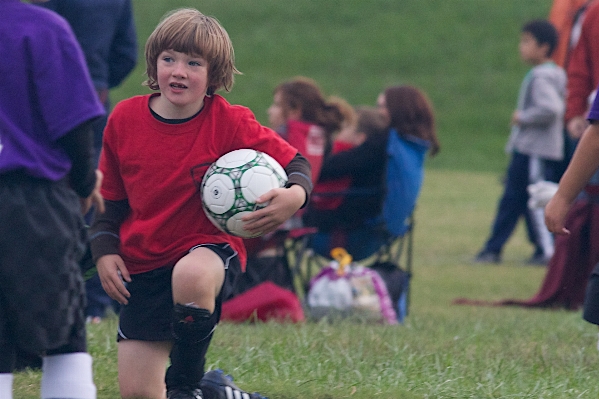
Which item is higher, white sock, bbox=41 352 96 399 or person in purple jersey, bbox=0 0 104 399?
person in purple jersey, bbox=0 0 104 399

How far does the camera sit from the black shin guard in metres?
3.54

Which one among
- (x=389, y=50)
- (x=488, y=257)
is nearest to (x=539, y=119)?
(x=488, y=257)

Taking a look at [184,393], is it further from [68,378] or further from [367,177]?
[367,177]

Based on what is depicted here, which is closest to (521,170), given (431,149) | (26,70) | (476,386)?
(431,149)

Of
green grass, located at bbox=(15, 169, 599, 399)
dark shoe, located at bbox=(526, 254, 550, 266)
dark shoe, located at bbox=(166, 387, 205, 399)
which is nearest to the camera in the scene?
dark shoe, located at bbox=(166, 387, 205, 399)

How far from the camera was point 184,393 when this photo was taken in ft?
12.5

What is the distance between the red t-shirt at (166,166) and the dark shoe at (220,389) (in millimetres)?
479

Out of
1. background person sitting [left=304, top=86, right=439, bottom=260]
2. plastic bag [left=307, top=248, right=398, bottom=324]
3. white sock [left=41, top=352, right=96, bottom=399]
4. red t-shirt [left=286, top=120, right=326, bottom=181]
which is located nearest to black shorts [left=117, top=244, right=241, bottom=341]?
white sock [left=41, top=352, right=96, bottom=399]

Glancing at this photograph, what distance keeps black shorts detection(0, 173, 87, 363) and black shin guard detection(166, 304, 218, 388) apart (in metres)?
0.62

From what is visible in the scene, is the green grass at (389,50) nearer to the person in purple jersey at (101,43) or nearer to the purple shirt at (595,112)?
the person in purple jersey at (101,43)

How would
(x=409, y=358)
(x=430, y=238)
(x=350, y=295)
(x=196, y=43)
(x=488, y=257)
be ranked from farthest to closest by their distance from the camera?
(x=430, y=238), (x=488, y=257), (x=350, y=295), (x=409, y=358), (x=196, y=43)

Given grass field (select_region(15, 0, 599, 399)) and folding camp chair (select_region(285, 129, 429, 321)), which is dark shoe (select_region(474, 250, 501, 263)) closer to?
grass field (select_region(15, 0, 599, 399))

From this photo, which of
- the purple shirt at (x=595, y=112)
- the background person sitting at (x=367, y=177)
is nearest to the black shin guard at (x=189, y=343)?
the purple shirt at (x=595, y=112)

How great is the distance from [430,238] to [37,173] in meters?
10.1
